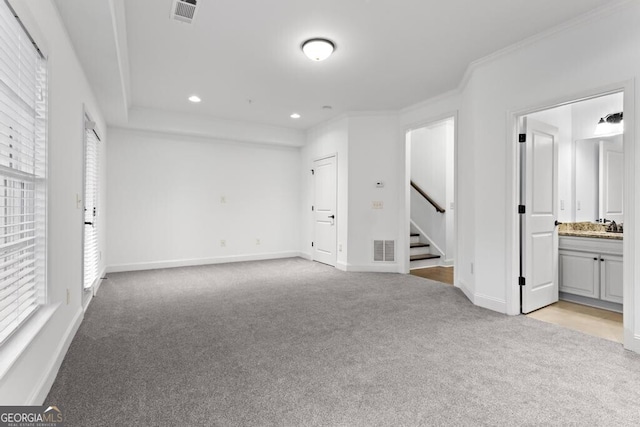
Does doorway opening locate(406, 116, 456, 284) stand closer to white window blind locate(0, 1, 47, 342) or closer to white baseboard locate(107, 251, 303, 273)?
white baseboard locate(107, 251, 303, 273)

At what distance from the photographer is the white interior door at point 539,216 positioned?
Answer: 3.37 metres

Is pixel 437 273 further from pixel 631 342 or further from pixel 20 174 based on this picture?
pixel 20 174

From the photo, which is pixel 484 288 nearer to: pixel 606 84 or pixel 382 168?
pixel 606 84

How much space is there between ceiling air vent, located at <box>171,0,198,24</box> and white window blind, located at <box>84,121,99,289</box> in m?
1.81

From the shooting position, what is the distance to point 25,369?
1.67 meters

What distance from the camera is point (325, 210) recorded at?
6.29 meters

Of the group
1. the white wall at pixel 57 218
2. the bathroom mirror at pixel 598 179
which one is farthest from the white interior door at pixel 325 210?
the white wall at pixel 57 218

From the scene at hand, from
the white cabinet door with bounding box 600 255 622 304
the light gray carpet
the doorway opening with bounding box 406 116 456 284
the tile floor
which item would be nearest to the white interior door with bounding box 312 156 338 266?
the doorway opening with bounding box 406 116 456 284

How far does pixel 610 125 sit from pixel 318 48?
3.66 m

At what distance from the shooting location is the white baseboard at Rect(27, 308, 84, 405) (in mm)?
1794

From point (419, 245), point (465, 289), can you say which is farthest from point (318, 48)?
point (419, 245)

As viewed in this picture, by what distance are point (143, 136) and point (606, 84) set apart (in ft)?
20.0

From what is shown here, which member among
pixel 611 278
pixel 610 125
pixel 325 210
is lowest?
pixel 611 278

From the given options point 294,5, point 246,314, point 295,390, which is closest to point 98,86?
point 294,5
